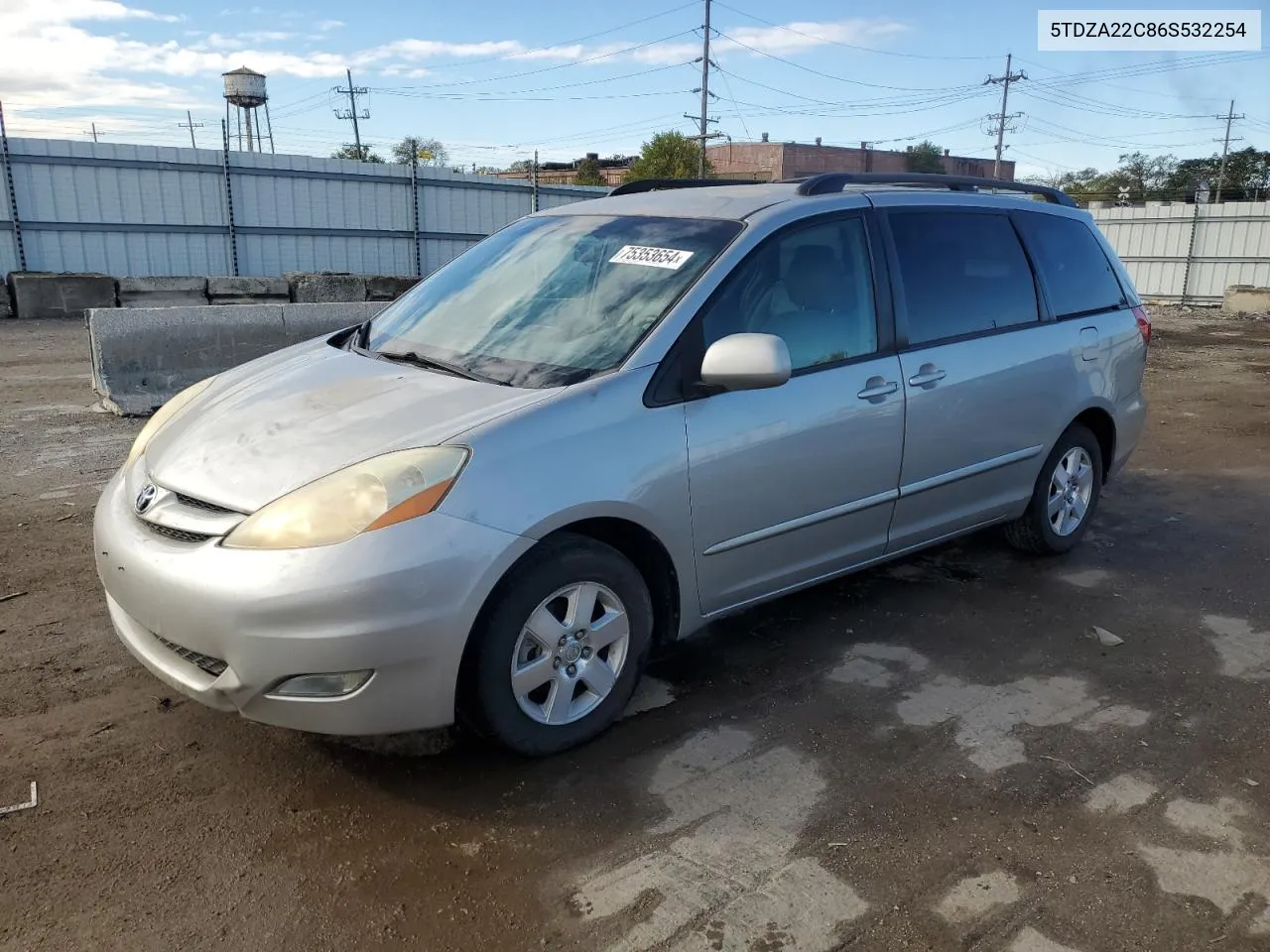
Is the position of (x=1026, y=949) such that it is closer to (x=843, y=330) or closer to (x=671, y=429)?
(x=671, y=429)

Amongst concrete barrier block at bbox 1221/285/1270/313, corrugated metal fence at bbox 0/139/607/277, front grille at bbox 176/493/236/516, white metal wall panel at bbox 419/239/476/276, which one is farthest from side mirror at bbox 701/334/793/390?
concrete barrier block at bbox 1221/285/1270/313

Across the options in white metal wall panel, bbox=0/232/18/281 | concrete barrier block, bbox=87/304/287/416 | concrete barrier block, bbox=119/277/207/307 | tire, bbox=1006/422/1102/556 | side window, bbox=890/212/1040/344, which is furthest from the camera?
white metal wall panel, bbox=0/232/18/281

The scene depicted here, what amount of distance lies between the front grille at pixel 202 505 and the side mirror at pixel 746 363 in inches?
60.0

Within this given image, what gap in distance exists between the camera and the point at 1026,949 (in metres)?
2.36

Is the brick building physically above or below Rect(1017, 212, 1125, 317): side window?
above

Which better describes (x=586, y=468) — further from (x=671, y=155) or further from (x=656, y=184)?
(x=671, y=155)

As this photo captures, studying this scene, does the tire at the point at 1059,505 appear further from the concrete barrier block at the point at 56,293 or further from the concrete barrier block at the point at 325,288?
the concrete barrier block at the point at 56,293

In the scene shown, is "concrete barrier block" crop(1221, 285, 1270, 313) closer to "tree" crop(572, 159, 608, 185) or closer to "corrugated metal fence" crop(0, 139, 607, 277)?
"corrugated metal fence" crop(0, 139, 607, 277)

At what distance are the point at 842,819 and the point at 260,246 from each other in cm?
1857

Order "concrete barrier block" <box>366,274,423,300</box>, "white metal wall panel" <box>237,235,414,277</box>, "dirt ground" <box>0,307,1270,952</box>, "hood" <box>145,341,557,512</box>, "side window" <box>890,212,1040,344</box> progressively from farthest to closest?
"white metal wall panel" <box>237,235,414,277</box>, "concrete barrier block" <box>366,274,423,300</box>, "side window" <box>890,212,1040,344</box>, "hood" <box>145,341,557,512</box>, "dirt ground" <box>0,307,1270,952</box>

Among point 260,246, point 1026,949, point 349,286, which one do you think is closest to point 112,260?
point 260,246

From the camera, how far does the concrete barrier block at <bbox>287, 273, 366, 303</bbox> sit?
14.6 m

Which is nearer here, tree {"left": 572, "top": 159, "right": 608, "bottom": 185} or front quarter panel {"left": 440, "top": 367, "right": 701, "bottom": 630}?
front quarter panel {"left": 440, "top": 367, "right": 701, "bottom": 630}

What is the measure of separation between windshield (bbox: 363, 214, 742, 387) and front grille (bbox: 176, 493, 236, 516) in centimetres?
95
